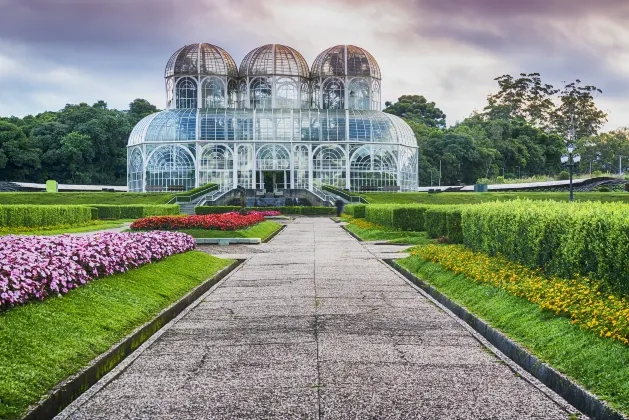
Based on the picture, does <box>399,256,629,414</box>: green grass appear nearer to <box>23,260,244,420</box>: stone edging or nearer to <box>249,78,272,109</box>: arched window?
<box>23,260,244,420</box>: stone edging

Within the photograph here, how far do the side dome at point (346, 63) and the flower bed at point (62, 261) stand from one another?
67.1 meters

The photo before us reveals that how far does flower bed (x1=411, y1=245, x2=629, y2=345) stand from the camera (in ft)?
25.9

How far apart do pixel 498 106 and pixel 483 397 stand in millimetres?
119758

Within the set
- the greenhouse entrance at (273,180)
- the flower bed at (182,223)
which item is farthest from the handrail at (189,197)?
the flower bed at (182,223)

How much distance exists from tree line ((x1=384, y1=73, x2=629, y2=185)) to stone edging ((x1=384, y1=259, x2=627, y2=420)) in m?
81.6

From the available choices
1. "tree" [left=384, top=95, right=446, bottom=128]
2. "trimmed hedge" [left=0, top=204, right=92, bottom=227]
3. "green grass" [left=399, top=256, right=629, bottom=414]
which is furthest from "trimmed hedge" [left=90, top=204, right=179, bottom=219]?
"tree" [left=384, top=95, right=446, bottom=128]

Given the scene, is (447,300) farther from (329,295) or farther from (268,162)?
(268,162)

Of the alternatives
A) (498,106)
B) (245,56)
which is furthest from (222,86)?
(498,106)

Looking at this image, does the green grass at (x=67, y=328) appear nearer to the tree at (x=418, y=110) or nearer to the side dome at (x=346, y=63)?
the side dome at (x=346, y=63)

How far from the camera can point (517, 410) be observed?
637 cm

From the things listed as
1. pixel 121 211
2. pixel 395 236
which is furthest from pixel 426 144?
pixel 395 236

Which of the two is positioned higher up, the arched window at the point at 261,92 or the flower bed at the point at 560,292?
the arched window at the point at 261,92

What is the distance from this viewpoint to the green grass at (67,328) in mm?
6473

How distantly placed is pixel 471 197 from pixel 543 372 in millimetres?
53695
